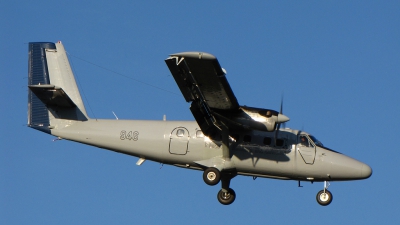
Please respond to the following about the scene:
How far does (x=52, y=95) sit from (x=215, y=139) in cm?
607

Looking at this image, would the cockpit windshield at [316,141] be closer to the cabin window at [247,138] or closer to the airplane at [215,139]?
the airplane at [215,139]

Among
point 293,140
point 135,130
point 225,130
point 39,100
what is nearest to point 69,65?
point 39,100

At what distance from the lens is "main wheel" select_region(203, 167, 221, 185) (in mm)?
25375

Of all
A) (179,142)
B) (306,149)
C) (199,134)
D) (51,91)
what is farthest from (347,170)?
(51,91)

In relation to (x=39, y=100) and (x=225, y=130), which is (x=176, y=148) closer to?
(x=225, y=130)

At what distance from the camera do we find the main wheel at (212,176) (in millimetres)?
25375

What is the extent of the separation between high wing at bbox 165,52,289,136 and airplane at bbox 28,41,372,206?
0.03 m

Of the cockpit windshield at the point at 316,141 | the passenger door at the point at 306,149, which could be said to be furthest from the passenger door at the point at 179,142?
the cockpit windshield at the point at 316,141

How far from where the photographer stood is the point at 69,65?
29.0m

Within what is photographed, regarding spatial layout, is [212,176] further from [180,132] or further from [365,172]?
[365,172]

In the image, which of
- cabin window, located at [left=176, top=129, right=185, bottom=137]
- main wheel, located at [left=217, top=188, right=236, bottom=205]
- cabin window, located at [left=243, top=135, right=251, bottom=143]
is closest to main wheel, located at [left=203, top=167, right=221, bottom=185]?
cabin window, located at [left=243, top=135, right=251, bottom=143]

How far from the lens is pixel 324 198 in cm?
2589

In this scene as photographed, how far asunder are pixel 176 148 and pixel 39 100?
18.9 ft

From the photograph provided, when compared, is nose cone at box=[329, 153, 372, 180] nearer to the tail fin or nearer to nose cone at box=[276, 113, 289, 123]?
nose cone at box=[276, 113, 289, 123]
